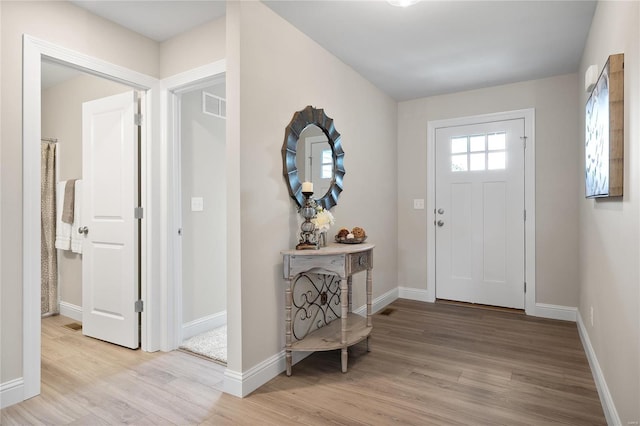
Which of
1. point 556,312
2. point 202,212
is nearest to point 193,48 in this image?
point 202,212

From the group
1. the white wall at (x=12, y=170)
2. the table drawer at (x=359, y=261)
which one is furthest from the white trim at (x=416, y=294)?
the white wall at (x=12, y=170)

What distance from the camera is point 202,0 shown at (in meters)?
2.36

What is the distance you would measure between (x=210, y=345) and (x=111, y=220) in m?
1.31

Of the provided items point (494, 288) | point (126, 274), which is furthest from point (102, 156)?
point (494, 288)

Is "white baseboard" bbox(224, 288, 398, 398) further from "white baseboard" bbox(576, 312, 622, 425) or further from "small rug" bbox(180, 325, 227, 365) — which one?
"white baseboard" bbox(576, 312, 622, 425)

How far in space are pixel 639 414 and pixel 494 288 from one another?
2784 mm

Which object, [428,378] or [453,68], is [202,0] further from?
[428,378]

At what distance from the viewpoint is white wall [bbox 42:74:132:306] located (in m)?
3.59

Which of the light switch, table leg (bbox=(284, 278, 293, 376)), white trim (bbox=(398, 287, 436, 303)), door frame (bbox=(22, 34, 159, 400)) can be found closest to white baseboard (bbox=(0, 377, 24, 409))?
door frame (bbox=(22, 34, 159, 400))

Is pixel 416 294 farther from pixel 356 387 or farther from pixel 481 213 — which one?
pixel 356 387

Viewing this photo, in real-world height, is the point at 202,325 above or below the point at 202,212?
below

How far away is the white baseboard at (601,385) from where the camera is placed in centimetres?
176

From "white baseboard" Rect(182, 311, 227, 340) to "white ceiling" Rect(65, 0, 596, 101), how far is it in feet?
7.78

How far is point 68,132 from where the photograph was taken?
3729mm
